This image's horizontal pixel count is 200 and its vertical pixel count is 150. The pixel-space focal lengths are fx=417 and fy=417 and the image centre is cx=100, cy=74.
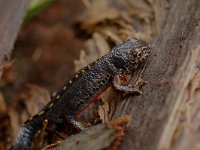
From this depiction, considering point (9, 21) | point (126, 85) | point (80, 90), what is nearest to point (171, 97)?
point (126, 85)

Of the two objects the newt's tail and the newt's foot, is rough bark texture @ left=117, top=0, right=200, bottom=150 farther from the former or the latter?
the newt's tail

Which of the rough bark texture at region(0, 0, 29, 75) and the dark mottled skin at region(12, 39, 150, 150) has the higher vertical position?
the rough bark texture at region(0, 0, 29, 75)

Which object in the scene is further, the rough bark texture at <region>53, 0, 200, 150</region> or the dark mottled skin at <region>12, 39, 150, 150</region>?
the dark mottled skin at <region>12, 39, 150, 150</region>

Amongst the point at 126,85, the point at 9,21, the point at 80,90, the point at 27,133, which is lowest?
the point at 27,133

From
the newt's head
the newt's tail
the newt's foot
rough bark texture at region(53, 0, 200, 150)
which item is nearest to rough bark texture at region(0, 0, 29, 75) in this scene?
the newt's tail

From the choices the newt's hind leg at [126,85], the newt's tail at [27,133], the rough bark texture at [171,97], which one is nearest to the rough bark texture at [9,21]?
the newt's tail at [27,133]

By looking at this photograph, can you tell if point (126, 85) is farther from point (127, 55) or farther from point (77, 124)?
point (77, 124)
